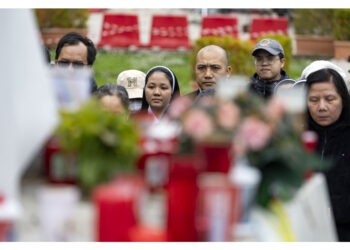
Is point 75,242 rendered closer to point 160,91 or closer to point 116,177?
point 116,177

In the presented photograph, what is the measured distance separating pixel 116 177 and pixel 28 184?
39 centimetres

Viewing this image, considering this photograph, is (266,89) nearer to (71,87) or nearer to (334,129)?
(334,129)

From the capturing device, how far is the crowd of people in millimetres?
4391

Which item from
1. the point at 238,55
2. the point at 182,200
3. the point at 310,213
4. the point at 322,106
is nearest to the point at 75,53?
the point at 322,106

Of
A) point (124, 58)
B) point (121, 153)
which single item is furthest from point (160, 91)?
point (124, 58)

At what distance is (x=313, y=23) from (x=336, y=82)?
10.5 metres

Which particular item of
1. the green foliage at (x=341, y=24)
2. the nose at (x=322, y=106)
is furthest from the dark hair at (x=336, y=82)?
the green foliage at (x=341, y=24)

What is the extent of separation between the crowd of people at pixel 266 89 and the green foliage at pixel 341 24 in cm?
686

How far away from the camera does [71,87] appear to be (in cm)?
304

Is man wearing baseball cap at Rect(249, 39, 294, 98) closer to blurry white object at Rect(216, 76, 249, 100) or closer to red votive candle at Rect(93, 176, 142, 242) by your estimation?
blurry white object at Rect(216, 76, 249, 100)

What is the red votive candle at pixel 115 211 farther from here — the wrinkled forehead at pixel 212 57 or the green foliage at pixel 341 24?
the green foliage at pixel 341 24

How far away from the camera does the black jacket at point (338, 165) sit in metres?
4.32

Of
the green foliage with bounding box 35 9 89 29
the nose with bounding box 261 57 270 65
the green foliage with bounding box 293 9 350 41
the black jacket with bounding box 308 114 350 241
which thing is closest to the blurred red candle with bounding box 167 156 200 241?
the black jacket with bounding box 308 114 350 241

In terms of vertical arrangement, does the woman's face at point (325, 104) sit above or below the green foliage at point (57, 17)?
below
